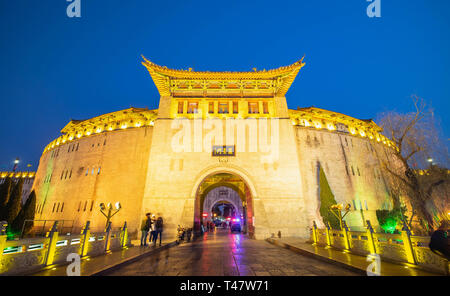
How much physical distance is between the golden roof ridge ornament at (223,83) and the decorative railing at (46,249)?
12.2 m

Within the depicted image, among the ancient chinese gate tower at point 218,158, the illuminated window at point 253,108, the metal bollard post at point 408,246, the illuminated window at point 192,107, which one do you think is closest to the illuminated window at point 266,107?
the ancient chinese gate tower at point 218,158

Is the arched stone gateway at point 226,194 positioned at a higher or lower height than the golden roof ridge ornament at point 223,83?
lower

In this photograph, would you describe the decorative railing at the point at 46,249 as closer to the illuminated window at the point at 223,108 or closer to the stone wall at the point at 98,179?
the stone wall at the point at 98,179

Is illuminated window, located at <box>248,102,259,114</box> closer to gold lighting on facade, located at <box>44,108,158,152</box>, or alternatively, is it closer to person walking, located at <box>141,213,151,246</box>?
gold lighting on facade, located at <box>44,108,158,152</box>

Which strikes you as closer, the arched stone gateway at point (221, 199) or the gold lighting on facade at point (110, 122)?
the gold lighting on facade at point (110, 122)

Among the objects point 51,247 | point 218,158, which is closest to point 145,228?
point 51,247

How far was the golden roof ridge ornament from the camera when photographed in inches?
631

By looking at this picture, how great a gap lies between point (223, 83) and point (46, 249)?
15007 mm

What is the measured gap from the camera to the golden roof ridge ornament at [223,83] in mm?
16031

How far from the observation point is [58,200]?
1931 centimetres

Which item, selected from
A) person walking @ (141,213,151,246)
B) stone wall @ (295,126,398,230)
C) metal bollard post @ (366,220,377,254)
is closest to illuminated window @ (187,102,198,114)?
person walking @ (141,213,151,246)
